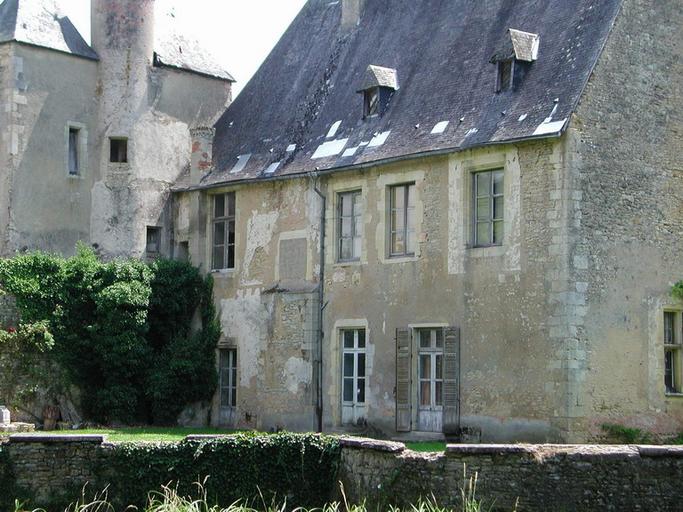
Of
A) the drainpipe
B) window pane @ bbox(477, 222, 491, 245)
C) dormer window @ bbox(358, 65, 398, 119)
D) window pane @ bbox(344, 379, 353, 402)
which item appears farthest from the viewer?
dormer window @ bbox(358, 65, 398, 119)

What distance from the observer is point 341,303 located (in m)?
23.3

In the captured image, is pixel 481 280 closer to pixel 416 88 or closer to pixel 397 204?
pixel 397 204

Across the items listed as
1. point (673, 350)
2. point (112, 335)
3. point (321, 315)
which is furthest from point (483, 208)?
point (112, 335)

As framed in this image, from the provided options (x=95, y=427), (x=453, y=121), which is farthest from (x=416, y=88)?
(x=95, y=427)

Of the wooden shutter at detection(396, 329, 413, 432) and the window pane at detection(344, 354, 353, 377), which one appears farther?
the window pane at detection(344, 354, 353, 377)

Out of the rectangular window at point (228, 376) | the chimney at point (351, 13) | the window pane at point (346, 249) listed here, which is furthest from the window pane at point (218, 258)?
the chimney at point (351, 13)

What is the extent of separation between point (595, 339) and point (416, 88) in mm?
6036

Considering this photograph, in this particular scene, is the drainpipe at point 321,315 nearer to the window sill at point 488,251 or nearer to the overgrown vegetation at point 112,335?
the overgrown vegetation at point 112,335

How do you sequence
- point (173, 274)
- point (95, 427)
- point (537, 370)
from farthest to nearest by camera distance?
point (173, 274), point (95, 427), point (537, 370)

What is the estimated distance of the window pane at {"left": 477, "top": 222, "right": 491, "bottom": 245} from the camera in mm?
21156

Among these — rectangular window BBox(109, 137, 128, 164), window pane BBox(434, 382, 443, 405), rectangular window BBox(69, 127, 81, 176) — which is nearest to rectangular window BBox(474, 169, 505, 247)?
window pane BBox(434, 382, 443, 405)

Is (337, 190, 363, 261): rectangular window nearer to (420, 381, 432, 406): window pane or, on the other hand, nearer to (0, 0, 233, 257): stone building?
(420, 381, 432, 406): window pane

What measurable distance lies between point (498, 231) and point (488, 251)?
15.2 inches

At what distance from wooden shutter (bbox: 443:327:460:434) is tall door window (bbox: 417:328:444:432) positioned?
28cm
